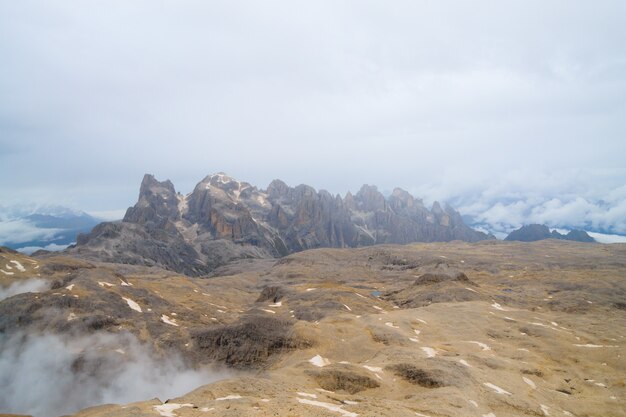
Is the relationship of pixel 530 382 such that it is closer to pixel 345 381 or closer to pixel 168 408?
pixel 345 381

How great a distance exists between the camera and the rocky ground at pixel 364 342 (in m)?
33.2

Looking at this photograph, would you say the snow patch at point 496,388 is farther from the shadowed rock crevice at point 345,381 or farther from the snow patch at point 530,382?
the shadowed rock crevice at point 345,381

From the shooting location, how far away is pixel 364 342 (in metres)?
62.3

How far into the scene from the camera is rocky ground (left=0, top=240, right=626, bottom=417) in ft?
109

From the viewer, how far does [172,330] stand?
236 feet

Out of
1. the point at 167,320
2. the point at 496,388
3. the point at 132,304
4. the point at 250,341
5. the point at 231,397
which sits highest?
the point at 231,397

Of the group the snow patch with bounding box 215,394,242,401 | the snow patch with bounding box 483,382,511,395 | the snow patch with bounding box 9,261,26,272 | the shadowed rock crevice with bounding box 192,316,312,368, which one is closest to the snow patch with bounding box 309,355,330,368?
the shadowed rock crevice with bounding box 192,316,312,368

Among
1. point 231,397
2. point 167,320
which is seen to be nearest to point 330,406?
point 231,397

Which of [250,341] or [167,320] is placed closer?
[250,341]

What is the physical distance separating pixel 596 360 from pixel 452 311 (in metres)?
30.5

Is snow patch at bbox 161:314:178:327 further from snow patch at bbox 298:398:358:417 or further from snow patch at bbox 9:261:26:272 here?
snow patch at bbox 298:398:358:417

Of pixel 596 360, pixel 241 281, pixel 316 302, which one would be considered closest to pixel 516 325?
pixel 596 360

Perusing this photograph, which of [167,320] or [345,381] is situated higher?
[345,381]

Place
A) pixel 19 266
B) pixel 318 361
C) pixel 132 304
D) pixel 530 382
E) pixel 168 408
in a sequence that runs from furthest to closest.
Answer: pixel 19 266, pixel 132 304, pixel 318 361, pixel 530 382, pixel 168 408
